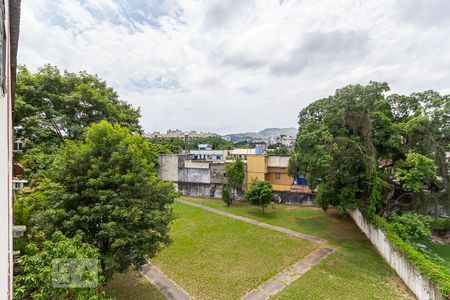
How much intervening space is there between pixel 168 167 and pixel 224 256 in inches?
590

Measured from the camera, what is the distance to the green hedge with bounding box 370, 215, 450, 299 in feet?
21.3

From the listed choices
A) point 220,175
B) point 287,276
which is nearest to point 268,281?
point 287,276

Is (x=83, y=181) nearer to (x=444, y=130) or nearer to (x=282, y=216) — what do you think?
(x=282, y=216)

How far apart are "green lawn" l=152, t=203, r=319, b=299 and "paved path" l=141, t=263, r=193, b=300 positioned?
20cm

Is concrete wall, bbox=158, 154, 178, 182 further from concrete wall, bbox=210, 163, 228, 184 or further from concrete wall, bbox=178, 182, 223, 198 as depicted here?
concrete wall, bbox=210, 163, 228, 184

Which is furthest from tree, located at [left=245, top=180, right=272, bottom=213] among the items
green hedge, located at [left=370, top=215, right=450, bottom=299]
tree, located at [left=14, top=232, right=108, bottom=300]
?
tree, located at [left=14, top=232, right=108, bottom=300]

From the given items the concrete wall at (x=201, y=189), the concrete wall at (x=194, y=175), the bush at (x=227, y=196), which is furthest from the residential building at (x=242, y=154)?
the concrete wall at (x=201, y=189)

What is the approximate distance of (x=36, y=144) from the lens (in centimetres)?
1035

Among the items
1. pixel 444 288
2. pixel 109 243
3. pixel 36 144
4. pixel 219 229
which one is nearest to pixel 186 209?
pixel 219 229

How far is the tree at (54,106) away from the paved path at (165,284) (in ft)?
25.0

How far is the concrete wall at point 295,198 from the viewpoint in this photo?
750 inches

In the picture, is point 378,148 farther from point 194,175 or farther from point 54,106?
point 54,106

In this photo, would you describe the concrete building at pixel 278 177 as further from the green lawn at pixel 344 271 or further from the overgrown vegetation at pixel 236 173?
the green lawn at pixel 344 271

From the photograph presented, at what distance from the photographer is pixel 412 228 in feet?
32.3
